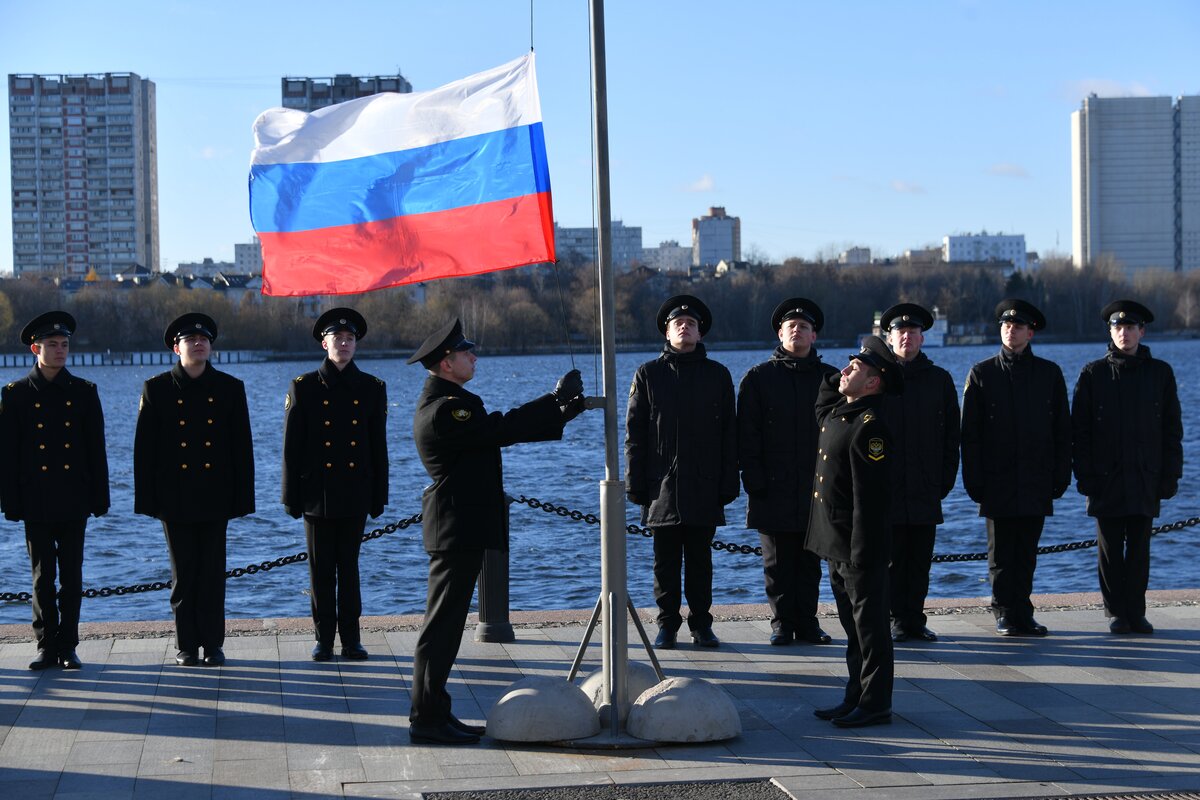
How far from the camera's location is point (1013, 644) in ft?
31.5

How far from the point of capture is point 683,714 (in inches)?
284

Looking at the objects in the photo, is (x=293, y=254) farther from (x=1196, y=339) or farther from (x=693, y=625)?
(x=1196, y=339)

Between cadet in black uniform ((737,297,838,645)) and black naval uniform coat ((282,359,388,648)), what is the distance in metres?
2.47

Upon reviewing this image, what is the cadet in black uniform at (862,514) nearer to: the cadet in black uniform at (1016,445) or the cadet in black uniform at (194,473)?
the cadet in black uniform at (1016,445)

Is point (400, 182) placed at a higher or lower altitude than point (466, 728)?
higher

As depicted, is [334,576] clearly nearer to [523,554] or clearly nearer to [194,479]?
[194,479]

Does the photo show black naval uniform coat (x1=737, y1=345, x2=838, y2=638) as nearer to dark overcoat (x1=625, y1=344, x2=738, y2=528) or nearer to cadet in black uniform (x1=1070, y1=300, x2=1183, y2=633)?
dark overcoat (x1=625, y1=344, x2=738, y2=528)

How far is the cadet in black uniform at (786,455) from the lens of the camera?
9766 millimetres

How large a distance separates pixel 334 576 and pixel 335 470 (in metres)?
0.73

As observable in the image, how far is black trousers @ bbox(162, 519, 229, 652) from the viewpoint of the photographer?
924 centimetres

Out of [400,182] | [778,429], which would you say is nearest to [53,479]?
[400,182]

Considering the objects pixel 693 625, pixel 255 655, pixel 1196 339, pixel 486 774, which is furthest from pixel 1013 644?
pixel 1196 339

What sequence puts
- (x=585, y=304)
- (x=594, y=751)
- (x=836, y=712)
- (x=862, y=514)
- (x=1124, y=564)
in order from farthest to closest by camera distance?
1. (x=585, y=304)
2. (x=1124, y=564)
3. (x=836, y=712)
4. (x=862, y=514)
5. (x=594, y=751)

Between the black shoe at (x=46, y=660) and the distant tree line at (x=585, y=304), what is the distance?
62.3 meters
